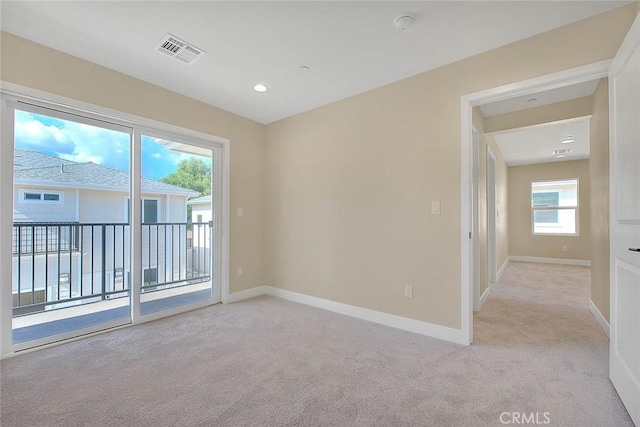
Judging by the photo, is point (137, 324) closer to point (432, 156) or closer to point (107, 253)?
point (107, 253)

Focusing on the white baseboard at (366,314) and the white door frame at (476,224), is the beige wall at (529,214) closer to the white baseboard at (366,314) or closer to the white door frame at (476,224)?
the white door frame at (476,224)

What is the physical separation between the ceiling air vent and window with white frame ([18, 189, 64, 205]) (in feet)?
5.18

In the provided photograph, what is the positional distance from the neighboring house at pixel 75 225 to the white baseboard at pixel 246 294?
95 centimetres

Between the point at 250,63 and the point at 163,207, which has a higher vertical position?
the point at 250,63

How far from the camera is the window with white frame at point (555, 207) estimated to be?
6613mm

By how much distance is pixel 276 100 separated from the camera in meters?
3.27

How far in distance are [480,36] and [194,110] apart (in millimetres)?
2966

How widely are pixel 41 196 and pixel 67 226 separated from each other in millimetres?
364

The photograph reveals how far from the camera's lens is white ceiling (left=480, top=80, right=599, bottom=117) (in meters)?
2.89

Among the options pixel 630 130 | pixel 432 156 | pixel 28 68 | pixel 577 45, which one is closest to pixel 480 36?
pixel 577 45

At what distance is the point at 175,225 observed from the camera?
11.0 ft

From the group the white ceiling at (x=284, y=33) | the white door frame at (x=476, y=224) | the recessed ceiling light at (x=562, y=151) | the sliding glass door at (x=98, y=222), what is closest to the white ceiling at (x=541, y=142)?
the recessed ceiling light at (x=562, y=151)

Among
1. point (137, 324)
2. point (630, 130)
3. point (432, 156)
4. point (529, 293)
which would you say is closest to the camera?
point (630, 130)

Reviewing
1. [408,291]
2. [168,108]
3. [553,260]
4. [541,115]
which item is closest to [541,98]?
[541,115]
